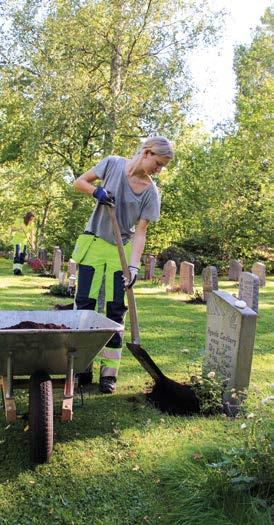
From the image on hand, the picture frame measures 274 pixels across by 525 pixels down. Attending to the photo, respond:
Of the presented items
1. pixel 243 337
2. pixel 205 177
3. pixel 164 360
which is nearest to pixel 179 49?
pixel 205 177

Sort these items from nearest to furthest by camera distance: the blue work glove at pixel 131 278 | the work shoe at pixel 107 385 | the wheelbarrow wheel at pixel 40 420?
the wheelbarrow wheel at pixel 40 420, the blue work glove at pixel 131 278, the work shoe at pixel 107 385

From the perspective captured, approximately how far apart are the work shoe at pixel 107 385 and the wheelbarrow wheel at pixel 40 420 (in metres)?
1.27

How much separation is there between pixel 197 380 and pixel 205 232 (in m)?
15.8

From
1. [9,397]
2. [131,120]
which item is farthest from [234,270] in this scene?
[9,397]

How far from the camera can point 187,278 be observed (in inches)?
472

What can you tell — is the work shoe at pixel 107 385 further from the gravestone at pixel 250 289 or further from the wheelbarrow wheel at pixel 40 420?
the gravestone at pixel 250 289

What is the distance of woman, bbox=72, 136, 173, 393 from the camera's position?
4.16 meters

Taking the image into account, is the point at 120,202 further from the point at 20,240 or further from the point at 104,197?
the point at 20,240

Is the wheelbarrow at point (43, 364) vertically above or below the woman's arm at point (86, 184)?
below

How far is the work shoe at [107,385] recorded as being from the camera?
428cm

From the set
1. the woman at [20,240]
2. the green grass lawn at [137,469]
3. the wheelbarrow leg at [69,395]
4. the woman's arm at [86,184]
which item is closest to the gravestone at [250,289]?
the green grass lawn at [137,469]

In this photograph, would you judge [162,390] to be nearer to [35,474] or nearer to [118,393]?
[118,393]

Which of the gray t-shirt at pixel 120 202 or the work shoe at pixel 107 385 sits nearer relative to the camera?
the gray t-shirt at pixel 120 202

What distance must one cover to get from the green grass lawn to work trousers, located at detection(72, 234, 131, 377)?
1.24 ft
